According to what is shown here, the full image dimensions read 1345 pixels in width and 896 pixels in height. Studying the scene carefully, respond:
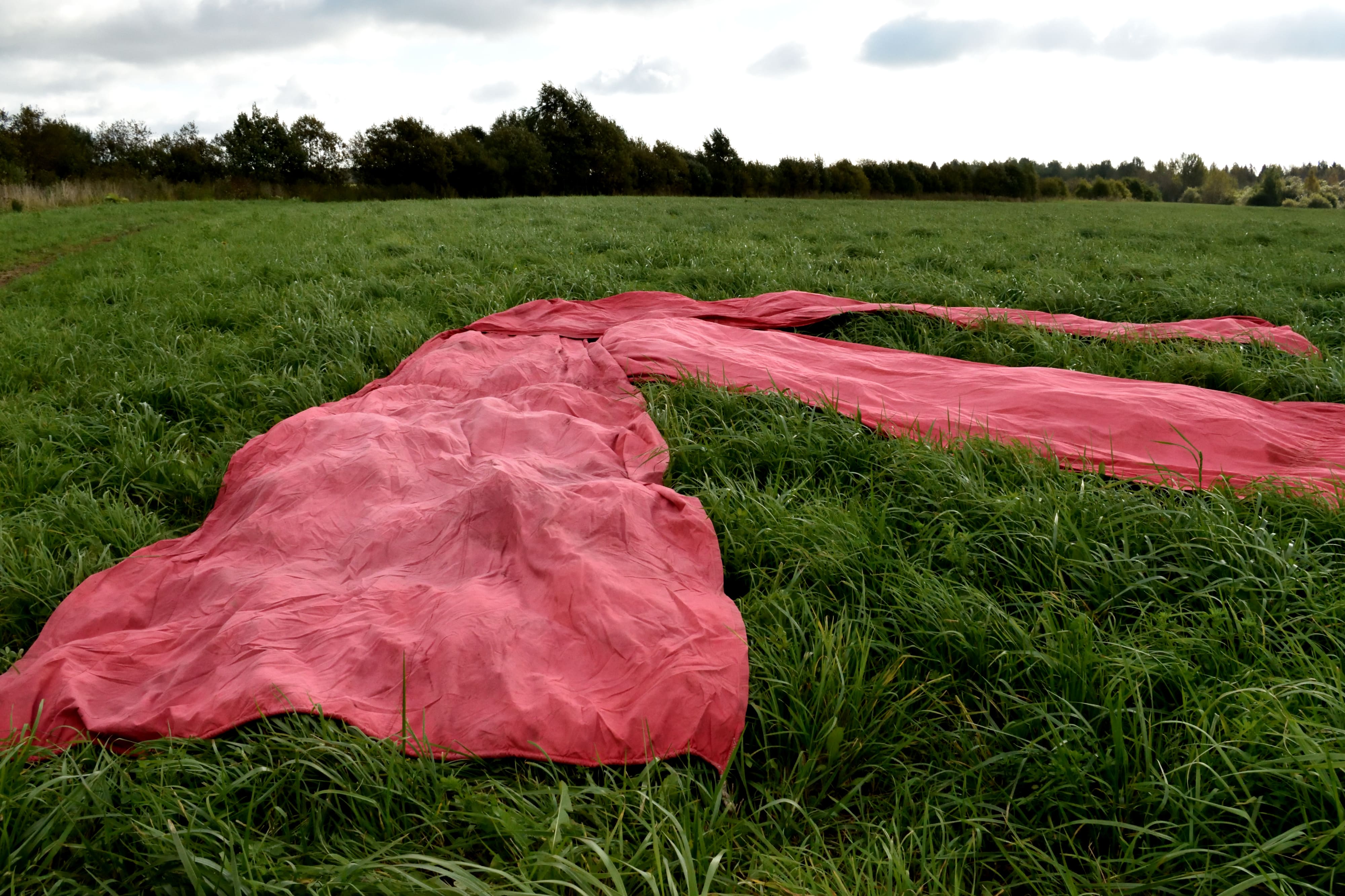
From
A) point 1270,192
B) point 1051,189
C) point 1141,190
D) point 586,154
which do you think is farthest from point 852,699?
point 1141,190

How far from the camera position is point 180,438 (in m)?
3.67

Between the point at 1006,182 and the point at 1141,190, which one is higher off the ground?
the point at 1141,190

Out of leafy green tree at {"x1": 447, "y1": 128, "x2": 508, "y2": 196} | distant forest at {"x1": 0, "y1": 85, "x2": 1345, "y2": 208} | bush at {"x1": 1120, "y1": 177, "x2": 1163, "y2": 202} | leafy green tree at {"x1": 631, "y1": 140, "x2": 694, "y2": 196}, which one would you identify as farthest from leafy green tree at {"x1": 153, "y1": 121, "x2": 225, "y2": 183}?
bush at {"x1": 1120, "y1": 177, "x2": 1163, "y2": 202}

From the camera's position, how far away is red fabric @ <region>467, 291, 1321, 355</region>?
453 centimetres

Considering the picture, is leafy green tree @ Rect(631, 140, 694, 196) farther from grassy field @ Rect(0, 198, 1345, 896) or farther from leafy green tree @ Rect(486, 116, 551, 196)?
grassy field @ Rect(0, 198, 1345, 896)

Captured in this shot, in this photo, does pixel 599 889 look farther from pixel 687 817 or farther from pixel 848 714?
pixel 848 714

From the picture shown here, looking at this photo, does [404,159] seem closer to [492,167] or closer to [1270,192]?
[492,167]

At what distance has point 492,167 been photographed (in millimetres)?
31281

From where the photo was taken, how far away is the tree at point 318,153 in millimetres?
30641

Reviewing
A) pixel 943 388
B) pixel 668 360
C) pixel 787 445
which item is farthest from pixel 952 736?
pixel 668 360

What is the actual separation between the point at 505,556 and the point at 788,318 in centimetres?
307

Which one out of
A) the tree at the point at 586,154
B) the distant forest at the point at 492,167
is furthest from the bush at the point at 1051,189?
the tree at the point at 586,154

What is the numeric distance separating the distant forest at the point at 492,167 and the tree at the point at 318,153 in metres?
0.05

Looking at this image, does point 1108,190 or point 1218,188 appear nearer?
point 1108,190
